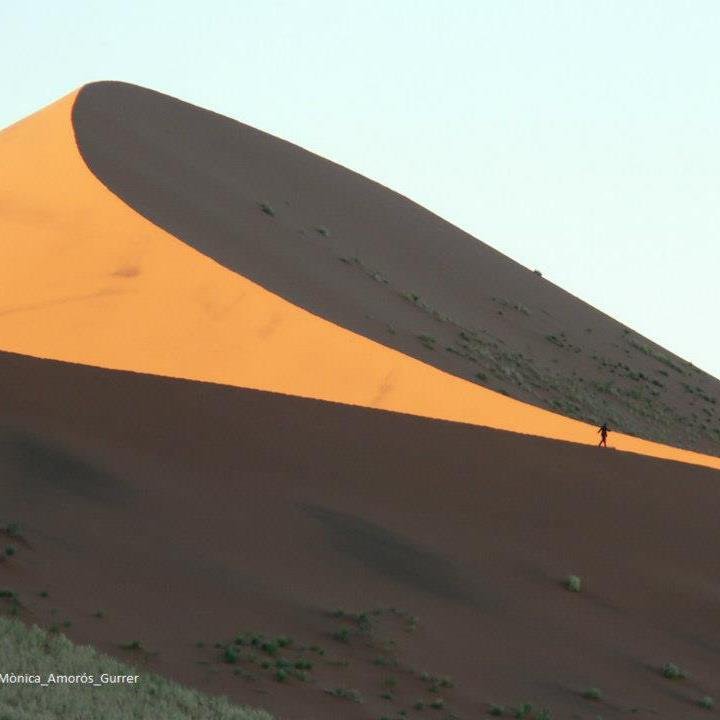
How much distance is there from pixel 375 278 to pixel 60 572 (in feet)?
76.3

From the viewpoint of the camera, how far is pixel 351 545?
16.3 m

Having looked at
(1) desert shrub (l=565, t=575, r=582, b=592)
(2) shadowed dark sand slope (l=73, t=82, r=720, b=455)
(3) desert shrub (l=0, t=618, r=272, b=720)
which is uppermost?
(2) shadowed dark sand slope (l=73, t=82, r=720, b=455)

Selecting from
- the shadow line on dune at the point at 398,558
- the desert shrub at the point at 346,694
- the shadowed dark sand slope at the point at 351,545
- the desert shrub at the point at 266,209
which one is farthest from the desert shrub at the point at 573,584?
the desert shrub at the point at 266,209

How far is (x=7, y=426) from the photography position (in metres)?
17.6

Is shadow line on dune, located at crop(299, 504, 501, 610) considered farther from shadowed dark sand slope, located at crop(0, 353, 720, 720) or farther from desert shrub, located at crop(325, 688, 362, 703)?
desert shrub, located at crop(325, 688, 362, 703)

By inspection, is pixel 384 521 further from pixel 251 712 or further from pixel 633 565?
pixel 251 712

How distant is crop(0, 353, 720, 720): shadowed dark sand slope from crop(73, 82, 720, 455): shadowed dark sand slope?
26.4ft

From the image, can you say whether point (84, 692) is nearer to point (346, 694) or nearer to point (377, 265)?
point (346, 694)

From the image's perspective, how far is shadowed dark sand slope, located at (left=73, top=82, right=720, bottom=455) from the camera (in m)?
31.1

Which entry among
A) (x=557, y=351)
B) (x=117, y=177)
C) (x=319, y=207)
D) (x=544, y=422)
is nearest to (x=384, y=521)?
(x=544, y=422)

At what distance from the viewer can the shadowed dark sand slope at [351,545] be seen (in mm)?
13609

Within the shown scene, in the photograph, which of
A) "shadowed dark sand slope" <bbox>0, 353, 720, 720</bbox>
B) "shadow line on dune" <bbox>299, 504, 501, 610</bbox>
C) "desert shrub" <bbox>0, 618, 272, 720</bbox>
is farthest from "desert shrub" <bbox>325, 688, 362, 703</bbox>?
"shadow line on dune" <bbox>299, 504, 501, 610</bbox>

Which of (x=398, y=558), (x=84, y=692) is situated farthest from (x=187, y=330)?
(x=84, y=692)

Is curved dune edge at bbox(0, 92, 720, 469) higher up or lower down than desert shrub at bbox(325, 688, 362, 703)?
higher up
